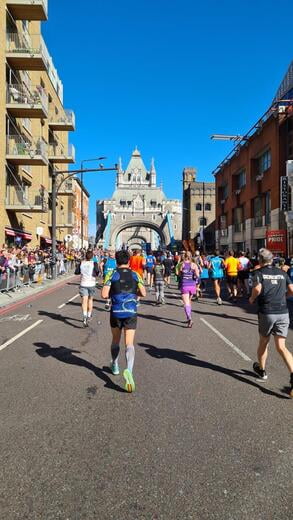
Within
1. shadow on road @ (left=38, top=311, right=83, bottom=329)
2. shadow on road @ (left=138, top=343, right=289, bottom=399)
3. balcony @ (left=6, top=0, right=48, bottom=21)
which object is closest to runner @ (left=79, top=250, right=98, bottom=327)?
shadow on road @ (left=38, top=311, right=83, bottom=329)

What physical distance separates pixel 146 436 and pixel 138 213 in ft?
391

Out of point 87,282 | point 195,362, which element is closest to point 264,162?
point 87,282

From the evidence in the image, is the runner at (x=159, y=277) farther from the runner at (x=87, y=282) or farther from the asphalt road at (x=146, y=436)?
the asphalt road at (x=146, y=436)

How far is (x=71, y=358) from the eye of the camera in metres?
6.80

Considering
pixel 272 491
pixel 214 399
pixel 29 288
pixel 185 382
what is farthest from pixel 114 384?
pixel 29 288

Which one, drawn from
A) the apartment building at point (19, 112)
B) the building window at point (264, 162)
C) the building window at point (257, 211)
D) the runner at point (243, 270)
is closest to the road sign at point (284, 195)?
the building window at point (264, 162)

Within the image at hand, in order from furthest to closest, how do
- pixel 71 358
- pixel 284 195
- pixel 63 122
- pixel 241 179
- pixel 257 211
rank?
pixel 241 179 → pixel 63 122 → pixel 257 211 → pixel 284 195 → pixel 71 358

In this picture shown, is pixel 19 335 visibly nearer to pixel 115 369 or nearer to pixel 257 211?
pixel 115 369

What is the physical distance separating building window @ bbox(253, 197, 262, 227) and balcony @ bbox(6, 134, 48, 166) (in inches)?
640

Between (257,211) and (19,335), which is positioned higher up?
(257,211)

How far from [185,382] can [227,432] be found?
1.55 meters

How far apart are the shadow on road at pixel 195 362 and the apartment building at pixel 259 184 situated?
1651 cm

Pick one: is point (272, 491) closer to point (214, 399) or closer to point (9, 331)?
point (214, 399)

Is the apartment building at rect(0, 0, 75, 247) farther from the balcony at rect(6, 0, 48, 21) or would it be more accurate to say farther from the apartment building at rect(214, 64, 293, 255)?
the apartment building at rect(214, 64, 293, 255)
